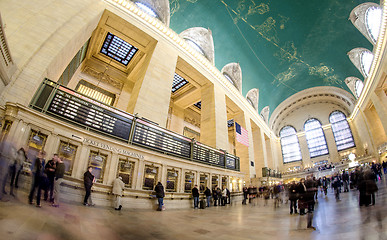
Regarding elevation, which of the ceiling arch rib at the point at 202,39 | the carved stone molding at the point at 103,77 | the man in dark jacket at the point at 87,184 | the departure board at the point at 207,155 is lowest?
the man in dark jacket at the point at 87,184

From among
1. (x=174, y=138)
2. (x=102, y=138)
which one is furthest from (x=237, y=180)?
(x=102, y=138)

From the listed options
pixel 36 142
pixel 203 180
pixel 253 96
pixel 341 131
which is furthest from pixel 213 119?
pixel 341 131

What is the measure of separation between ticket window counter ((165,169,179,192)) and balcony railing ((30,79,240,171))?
834 mm

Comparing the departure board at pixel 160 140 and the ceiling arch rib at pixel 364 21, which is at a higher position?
the ceiling arch rib at pixel 364 21

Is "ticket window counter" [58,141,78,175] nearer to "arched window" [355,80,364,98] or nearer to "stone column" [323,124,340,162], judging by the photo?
"arched window" [355,80,364,98]

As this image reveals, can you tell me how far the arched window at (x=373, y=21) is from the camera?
1491 centimetres

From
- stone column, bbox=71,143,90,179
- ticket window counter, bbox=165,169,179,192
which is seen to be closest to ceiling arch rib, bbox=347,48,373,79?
ticket window counter, bbox=165,169,179,192

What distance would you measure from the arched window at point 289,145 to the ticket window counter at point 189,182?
31001mm

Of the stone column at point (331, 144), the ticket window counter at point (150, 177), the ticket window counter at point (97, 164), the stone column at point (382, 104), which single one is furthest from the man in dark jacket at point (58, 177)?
the stone column at point (331, 144)

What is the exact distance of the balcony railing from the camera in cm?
495

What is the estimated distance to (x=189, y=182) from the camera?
812 centimetres

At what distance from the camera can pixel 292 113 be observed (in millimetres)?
33844

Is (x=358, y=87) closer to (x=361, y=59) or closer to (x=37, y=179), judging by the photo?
(x=361, y=59)

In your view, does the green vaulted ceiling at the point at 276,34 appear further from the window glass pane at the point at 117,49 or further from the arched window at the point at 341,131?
the arched window at the point at 341,131
